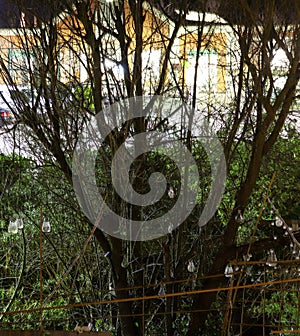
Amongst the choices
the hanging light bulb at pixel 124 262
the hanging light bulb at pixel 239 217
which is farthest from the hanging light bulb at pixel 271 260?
the hanging light bulb at pixel 124 262

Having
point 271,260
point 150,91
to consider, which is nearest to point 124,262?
point 150,91

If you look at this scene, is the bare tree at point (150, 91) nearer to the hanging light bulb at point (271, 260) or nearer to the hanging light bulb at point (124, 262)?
the hanging light bulb at point (124, 262)

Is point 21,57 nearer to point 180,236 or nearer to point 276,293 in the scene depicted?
point 180,236

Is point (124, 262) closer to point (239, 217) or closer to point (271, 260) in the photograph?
point (239, 217)

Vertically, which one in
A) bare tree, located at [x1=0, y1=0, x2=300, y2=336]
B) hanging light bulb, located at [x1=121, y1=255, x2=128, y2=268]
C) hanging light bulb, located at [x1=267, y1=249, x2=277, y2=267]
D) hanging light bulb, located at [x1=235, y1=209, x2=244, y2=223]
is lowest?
hanging light bulb, located at [x1=267, y1=249, x2=277, y2=267]

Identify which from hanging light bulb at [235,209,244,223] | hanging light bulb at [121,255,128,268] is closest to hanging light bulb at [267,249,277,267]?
hanging light bulb at [235,209,244,223]

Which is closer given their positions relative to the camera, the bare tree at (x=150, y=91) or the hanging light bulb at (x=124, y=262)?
the bare tree at (x=150, y=91)

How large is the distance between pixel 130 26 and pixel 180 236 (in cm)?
115

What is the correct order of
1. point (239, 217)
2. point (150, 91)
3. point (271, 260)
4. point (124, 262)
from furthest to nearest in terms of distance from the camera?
1. point (124, 262)
2. point (150, 91)
3. point (239, 217)
4. point (271, 260)

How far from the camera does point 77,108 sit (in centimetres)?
282

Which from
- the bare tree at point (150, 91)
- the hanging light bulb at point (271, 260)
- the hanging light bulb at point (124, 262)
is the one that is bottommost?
the hanging light bulb at point (271, 260)

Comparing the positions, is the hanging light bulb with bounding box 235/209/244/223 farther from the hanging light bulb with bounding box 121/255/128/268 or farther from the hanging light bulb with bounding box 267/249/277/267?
the hanging light bulb with bounding box 121/255/128/268

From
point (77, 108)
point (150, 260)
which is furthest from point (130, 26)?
point (150, 260)

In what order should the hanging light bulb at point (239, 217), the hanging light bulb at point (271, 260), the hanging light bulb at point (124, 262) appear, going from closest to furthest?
the hanging light bulb at point (271, 260) < the hanging light bulb at point (239, 217) < the hanging light bulb at point (124, 262)
